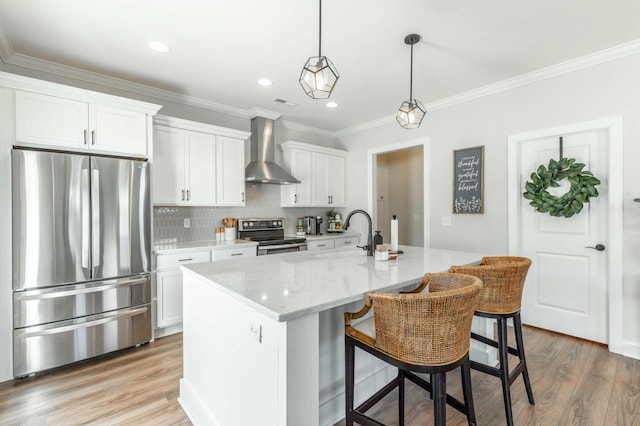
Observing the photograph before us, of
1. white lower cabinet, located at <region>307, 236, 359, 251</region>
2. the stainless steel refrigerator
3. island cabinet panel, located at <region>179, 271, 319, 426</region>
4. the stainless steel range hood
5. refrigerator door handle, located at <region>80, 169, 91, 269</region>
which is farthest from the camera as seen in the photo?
white lower cabinet, located at <region>307, 236, 359, 251</region>

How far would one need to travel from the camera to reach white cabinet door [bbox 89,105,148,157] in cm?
269

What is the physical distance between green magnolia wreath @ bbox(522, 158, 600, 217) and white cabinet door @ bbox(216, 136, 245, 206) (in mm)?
3264

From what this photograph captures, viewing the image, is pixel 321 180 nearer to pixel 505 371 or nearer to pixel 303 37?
pixel 303 37

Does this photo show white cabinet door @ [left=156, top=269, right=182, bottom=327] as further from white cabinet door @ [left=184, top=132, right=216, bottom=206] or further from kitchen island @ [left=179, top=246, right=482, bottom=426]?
kitchen island @ [left=179, top=246, right=482, bottom=426]

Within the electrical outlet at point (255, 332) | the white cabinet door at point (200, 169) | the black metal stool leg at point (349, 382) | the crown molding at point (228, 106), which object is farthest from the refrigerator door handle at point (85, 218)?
the black metal stool leg at point (349, 382)

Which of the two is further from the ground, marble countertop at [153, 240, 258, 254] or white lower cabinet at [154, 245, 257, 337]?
marble countertop at [153, 240, 258, 254]

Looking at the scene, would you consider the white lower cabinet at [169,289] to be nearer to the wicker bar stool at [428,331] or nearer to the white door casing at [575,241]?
the wicker bar stool at [428,331]

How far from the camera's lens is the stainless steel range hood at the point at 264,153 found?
419cm

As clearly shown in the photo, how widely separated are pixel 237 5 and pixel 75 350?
2.97 m

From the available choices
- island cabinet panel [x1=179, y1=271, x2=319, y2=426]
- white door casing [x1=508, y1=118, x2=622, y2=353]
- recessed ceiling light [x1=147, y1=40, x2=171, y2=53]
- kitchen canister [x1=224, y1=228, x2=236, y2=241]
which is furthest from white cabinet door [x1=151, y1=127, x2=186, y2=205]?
white door casing [x1=508, y1=118, x2=622, y2=353]

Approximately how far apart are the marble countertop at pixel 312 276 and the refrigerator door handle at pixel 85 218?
1.22 meters

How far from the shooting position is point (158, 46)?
259 centimetres

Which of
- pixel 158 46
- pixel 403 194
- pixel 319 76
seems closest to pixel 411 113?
pixel 319 76

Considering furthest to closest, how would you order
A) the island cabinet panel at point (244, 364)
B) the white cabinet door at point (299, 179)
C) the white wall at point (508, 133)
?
the white cabinet door at point (299, 179) < the white wall at point (508, 133) < the island cabinet panel at point (244, 364)
